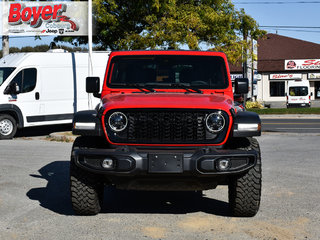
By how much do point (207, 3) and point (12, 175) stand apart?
18.0 metres

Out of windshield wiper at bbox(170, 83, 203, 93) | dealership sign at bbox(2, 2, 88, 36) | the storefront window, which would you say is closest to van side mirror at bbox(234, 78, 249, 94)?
windshield wiper at bbox(170, 83, 203, 93)

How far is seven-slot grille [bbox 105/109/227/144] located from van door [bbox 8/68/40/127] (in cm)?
1085

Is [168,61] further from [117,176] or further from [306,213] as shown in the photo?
[306,213]

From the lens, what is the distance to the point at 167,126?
5.42 m

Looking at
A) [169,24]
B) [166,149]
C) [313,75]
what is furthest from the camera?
[313,75]

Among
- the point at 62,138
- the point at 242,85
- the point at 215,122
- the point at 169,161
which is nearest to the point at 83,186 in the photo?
the point at 169,161

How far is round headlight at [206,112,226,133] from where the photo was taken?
540cm

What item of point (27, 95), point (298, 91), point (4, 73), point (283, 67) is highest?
point (283, 67)

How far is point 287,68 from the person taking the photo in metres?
57.0

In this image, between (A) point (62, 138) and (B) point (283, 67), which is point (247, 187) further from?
(B) point (283, 67)

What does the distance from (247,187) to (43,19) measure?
812 inches

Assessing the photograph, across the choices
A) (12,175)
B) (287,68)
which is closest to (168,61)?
(12,175)

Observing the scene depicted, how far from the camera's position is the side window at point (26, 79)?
51.2 ft

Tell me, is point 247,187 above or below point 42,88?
below
